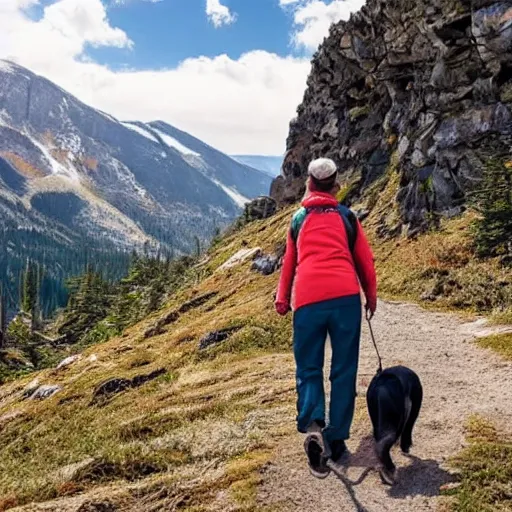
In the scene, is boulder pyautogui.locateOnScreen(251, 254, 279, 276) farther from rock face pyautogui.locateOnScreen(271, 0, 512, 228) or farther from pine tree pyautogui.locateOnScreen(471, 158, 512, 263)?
pine tree pyautogui.locateOnScreen(471, 158, 512, 263)

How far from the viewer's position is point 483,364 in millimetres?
12359

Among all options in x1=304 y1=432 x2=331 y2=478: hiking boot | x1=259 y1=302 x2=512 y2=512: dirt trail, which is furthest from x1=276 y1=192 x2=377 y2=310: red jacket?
x1=259 y1=302 x2=512 y2=512: dirt trail

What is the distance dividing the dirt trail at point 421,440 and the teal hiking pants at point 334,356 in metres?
0.75

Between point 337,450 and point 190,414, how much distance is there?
5009 mm

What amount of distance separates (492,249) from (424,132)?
49.4 ft

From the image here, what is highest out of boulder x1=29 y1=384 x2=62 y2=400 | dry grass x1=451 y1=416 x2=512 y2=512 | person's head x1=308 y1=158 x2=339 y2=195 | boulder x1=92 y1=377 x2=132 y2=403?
person's head x1=308 y1=158 x2=339 y2=195

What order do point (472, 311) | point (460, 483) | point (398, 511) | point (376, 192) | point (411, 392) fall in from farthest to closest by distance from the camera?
point (376, 192) < point (472, 311) < point (411, 392) < point (460, 483) < point (398, 511)

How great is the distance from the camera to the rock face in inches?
1156

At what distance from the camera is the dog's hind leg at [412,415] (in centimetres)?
737

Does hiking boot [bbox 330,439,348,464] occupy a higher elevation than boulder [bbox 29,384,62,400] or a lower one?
higher

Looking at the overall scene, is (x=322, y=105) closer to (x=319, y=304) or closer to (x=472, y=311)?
(x=472, y=311)

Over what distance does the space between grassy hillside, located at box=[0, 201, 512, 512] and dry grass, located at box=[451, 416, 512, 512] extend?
2525 mm

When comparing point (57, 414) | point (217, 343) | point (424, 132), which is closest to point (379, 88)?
point (424, 132)

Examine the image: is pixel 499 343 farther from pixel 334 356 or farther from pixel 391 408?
pixel 334 356
